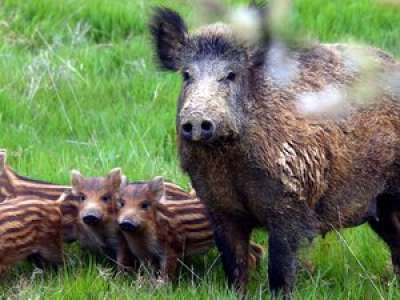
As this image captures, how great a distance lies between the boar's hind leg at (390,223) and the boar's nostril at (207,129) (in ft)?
4.36

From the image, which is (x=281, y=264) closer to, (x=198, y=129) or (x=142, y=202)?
(x=198, y=129)

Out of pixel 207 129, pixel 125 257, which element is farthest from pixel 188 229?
pixel 207 129

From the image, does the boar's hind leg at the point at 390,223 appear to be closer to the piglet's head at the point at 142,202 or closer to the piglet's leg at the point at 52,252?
the piglet's head at the point at 142,202

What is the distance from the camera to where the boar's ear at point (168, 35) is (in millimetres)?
4676

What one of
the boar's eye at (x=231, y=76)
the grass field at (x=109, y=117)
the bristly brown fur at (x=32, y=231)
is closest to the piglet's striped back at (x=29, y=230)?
the bristly brown fur at (x=32, y=231)

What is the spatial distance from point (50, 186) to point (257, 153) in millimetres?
1835

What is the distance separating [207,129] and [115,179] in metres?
1.94

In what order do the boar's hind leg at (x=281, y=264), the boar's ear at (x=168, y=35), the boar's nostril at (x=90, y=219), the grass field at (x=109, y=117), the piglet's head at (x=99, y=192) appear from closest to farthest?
the boar's hind leg at (x=281, y=264), the boar's ear at (x=168, y=35), the grass field at (x=109, y=117), the boar's nostril at (x=90, y=219), the piglet's head at (x=99, y=192)

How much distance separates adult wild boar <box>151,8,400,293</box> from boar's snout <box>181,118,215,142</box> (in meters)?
0.13

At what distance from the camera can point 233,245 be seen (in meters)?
4.75

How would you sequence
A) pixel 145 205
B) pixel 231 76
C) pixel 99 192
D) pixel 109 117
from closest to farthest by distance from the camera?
pixel 231 76 → pixel 145 205 → pixel 99 192 → pixel 109 117

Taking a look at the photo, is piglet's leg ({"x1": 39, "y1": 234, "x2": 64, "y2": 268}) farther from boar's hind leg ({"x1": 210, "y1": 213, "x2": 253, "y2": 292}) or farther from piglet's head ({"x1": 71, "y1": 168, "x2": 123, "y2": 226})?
boar's hind leg ({"x1": 210, "y1": 213, "x2": 253, "y2": 292})

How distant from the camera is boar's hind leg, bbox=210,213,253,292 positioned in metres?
4.68

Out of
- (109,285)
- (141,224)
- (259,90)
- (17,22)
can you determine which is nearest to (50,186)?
(141,224)
